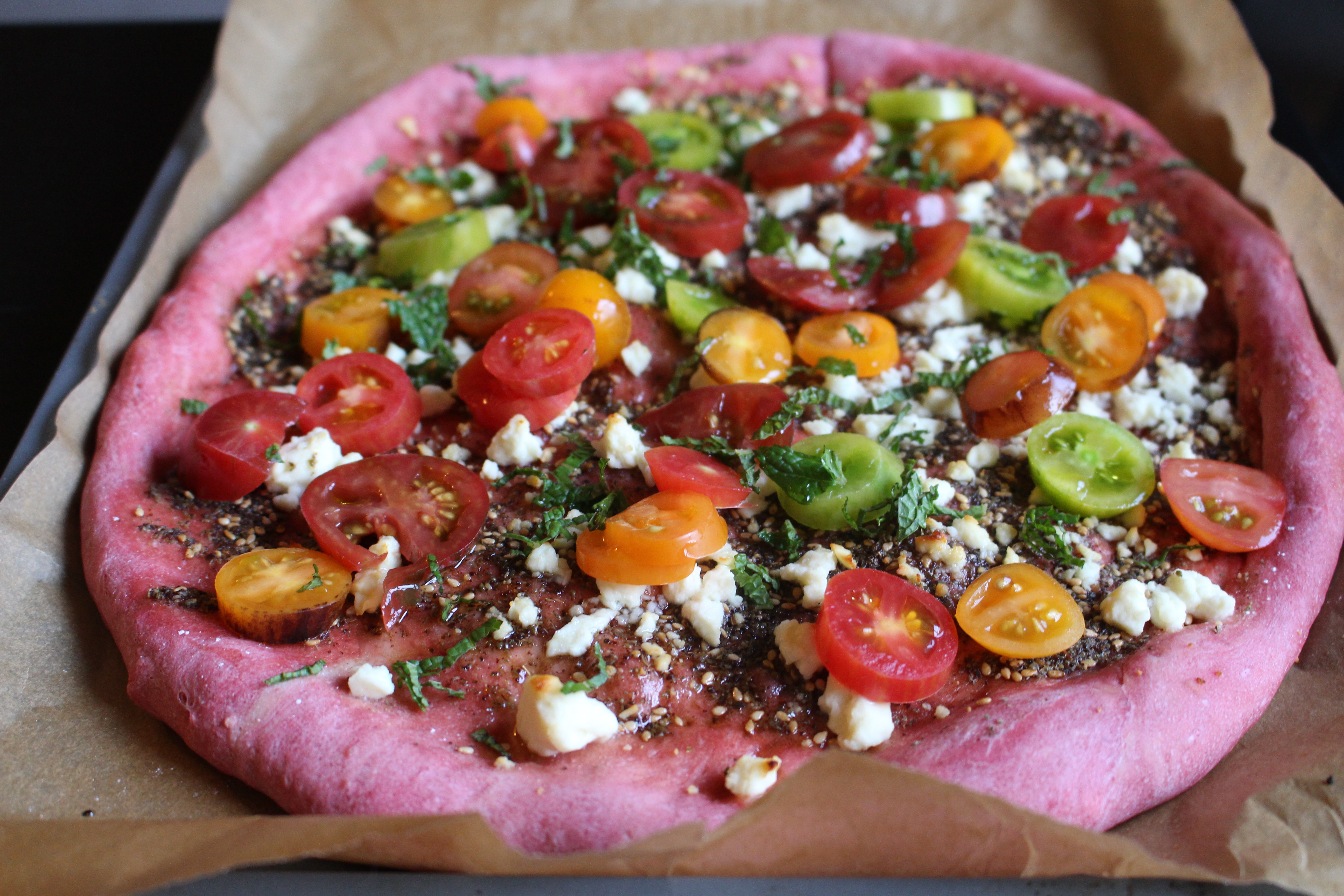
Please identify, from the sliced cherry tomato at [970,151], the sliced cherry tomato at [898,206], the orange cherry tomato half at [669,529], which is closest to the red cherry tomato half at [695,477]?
the orange cherry tomato half at [669,529]

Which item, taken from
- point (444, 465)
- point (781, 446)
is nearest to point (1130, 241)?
point (781, 446)

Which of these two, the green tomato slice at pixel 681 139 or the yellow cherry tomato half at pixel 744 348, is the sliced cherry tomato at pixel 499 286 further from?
the green tomato slice at pixel 681 139

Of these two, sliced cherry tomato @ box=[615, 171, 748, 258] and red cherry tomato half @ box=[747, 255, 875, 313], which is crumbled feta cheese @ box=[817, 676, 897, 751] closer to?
red cherry tomato half @ box=[747, 255, 875, 313]

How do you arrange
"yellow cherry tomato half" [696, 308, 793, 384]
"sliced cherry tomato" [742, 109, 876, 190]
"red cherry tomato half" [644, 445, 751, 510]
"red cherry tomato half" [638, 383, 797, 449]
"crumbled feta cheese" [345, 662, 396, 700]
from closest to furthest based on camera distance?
"crumbled feta cheese" [345, 662, 396, 700] < "red cherry tomato half" [644, 445, 751, 510] < "red cherry tomato half" [638, 383, 797, 449] < "yellow cherry tomato half" [696, 308, 793, 384] < "sliced cherry tomato" [742, 109, 876, 190]

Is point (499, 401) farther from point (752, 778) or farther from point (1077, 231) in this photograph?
point (1077, 231)

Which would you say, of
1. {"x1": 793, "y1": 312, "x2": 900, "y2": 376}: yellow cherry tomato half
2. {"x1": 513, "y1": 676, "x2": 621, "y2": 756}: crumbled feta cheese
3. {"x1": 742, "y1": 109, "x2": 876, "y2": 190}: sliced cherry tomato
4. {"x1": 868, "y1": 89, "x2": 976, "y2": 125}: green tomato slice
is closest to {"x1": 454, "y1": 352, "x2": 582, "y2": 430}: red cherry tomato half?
{"x1": 793, "y1": 312, "x2": 900, "y2": 376}: yellow cherry tomato half

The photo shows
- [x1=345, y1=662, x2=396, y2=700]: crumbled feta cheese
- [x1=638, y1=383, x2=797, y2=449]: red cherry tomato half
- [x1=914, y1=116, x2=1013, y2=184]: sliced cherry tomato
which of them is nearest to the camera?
[x1=345, y1=662, x2=396, y2=700]: crumbled feta cheese

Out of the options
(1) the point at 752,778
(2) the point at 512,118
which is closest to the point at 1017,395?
(1) the point at 752,778
